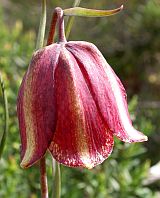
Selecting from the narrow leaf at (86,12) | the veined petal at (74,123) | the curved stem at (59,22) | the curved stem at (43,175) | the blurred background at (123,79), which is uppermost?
the narrow leaf at (86,12)

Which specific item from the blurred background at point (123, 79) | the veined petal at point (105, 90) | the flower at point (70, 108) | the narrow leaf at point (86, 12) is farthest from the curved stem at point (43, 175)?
the blurred background at point (123, 79)

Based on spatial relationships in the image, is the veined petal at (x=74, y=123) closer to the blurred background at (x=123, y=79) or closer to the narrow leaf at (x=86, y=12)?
the narrow leaf at (x=86, y=12)

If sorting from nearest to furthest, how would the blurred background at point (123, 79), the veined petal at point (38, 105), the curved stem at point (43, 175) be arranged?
the veined petal at point (38, 105)
the curved stem at point (43, 175)
the blurred background at point (123, 79)

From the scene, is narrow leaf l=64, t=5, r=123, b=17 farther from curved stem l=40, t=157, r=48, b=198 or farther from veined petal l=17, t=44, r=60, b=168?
curved stem l=40, t=157, r=48, b=198

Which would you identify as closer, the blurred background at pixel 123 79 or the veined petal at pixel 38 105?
the veined petal at pixel 38 105

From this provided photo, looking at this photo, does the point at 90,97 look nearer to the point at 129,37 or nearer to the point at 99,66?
the point at 99,66

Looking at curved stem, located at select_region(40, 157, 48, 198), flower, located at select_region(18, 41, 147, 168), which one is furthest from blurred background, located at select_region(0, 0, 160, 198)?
flower, located at select_region(18, 41, 147, 168)

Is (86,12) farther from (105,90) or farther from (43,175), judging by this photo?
(43,175)

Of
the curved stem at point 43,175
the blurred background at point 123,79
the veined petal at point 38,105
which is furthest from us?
the blurred background at point 123,79
